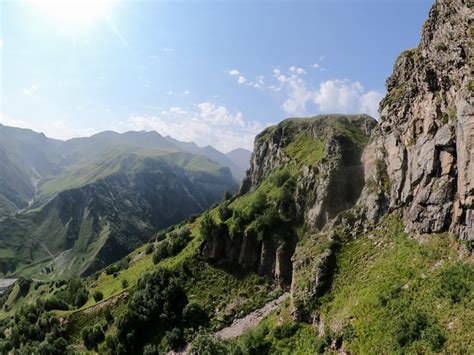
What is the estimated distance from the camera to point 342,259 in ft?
232

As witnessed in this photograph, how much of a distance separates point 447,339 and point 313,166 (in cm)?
6123

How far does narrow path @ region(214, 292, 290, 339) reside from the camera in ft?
257

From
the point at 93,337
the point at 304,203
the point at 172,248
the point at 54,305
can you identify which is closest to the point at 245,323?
the point at 304,203

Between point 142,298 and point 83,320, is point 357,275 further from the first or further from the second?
point 83,320

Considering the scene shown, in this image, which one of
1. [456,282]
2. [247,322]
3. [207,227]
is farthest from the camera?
[207,227]

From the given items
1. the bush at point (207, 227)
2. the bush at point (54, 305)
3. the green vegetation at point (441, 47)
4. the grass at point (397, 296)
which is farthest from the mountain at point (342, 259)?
the bush at point (207, 227)

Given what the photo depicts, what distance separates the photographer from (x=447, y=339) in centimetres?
4309

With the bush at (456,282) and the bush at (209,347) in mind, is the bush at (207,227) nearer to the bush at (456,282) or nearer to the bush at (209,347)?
the bush at (209,347)

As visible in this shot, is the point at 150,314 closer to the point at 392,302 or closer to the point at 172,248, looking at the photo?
the point at 172,248

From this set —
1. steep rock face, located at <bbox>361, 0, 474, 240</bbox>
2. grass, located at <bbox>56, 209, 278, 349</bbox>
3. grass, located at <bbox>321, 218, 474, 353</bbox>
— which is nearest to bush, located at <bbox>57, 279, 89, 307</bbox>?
grass, located at <bbox>56, 209, 278, 349</bbox>

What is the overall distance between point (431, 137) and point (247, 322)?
52.3m

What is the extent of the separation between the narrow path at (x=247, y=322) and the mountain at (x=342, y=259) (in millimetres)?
425

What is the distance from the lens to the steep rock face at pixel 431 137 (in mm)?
54375

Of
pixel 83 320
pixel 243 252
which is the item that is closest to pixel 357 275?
pixel 243 252
